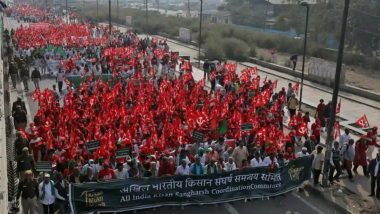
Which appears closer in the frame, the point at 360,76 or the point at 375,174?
the point at 375,174

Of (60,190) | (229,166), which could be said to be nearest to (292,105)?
(229,166)

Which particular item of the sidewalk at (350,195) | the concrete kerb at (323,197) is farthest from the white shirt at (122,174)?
the concrete kerb at (323,197)

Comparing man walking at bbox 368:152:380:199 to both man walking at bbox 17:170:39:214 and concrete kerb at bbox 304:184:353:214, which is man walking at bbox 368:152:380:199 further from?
man walking at bbox 17:170:39:214

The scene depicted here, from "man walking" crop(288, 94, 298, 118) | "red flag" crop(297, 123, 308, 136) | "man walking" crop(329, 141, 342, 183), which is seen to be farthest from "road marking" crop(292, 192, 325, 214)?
"man walking" crop(288, 94, 298, 118)

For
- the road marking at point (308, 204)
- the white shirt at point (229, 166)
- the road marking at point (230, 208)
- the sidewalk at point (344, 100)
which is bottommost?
the sidewalk at point (344, 100)

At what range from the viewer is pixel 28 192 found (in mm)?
10328

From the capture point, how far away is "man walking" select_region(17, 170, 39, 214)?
406 inches

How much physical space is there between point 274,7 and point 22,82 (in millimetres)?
53087

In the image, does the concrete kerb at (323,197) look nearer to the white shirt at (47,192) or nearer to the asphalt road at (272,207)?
the asphalt road at (272,207)

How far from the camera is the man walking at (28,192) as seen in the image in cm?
1030

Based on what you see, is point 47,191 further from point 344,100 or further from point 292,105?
point 344,100

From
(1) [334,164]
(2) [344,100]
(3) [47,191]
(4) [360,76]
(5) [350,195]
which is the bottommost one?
(2) [344,100]

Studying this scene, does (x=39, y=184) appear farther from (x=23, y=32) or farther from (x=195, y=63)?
(x=23, y=32)

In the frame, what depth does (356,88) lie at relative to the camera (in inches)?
1064
